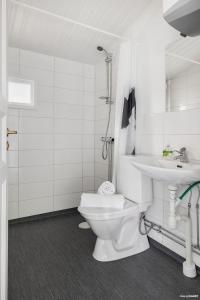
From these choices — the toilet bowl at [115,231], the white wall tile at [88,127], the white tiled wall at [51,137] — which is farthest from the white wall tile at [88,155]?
the toilet bowl at [115,231]

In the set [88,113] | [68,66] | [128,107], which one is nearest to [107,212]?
[128,107]

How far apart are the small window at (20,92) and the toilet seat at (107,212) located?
1674 mm

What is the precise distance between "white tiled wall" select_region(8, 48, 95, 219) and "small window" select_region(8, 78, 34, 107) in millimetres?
76

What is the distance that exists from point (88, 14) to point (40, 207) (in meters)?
2.40

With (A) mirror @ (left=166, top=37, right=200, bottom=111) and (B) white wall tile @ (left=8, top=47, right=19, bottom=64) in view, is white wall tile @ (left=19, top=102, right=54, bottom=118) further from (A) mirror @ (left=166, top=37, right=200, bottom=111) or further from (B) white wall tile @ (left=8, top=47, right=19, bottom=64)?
(A) mirror @ (left=166, top=37, right=200, bottom=111)

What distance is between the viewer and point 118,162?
77.9 inches

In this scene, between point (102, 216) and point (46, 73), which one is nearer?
point (102, 216)

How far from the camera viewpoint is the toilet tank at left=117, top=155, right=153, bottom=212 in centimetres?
178

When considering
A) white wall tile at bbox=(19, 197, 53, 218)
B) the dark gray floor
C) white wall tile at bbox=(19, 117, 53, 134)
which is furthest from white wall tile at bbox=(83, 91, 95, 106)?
the dark gray floor

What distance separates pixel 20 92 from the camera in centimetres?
256

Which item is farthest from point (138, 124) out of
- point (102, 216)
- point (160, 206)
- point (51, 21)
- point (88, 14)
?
point (51, 21)

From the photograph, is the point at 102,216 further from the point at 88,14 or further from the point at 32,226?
the point at 88,14

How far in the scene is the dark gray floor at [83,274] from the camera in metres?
1.33

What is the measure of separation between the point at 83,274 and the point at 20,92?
7.30 ft
